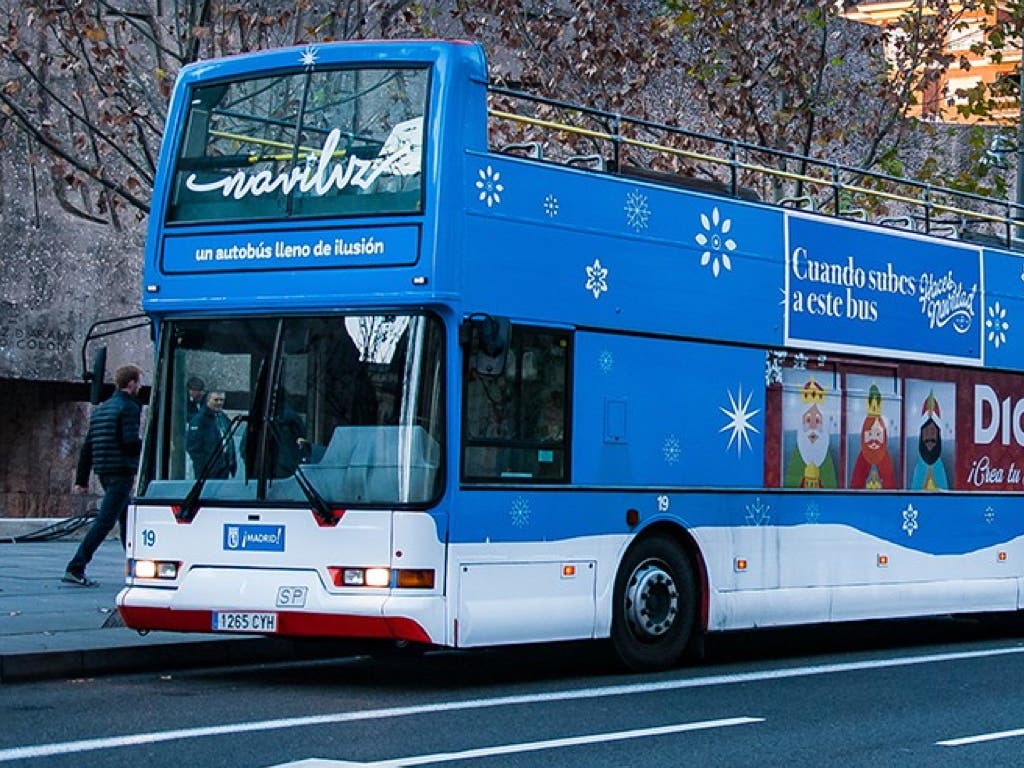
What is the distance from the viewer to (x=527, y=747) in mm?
10039

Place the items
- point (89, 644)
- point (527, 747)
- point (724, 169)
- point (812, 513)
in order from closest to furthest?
point (527, 747), point (89, 644), point (812, 513), point (724, 169)

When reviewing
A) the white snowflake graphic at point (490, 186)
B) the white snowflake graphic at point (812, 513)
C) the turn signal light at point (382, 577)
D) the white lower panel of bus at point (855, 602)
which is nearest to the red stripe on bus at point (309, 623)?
the turn signal light at point (382, 577)

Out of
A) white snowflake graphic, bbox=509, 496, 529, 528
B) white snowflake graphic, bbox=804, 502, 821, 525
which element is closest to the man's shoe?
white snowflake graphic, bbox=804, 502, 821, 525

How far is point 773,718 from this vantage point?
11477mm

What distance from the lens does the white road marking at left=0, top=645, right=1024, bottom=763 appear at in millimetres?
9773

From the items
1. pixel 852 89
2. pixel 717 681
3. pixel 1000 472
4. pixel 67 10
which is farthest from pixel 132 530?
pixel 852 89

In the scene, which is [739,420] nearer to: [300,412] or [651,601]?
[651,601]

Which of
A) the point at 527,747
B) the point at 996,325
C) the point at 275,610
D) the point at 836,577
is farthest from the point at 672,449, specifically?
the point at 996,325

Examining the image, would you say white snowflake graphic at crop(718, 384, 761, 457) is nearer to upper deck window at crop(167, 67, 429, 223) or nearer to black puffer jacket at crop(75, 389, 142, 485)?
upper deck window at crop(167, 67, 429, 223)

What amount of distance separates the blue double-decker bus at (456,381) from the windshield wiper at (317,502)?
18 millimetres

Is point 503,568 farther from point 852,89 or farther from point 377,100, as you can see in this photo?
point 852,89

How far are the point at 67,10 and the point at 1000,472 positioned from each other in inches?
330

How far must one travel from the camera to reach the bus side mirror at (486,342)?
12.5 meters

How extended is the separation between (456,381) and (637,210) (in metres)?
2.44
